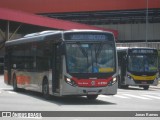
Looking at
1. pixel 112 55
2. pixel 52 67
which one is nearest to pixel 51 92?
pixel 52 67

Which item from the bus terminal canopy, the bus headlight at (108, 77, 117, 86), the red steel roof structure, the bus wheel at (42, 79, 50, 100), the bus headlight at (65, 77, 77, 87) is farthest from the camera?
the red steel roof structure

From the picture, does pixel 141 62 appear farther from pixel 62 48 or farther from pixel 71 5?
pixel 71 5

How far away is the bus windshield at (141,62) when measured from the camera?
33.5m

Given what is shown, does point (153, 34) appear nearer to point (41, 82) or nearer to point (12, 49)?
point (12, 49)

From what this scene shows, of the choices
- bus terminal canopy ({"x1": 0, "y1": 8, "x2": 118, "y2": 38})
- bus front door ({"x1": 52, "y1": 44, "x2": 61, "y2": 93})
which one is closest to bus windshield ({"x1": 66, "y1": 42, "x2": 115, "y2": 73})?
bus front door ({"x1": 52, "y1": 44, "x2": 61, "y2": 93})

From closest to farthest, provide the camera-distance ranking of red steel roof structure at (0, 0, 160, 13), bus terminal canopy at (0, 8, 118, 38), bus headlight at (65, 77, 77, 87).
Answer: bus headlight at (65, 77, 77, 87) < bus terminal canopy at (0, 8, 118, 38) < red steel roof structure at (0, 0, 160, 13)

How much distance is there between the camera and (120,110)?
16.9m

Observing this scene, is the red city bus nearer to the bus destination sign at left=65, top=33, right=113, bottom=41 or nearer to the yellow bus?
the bus destination sign at left=65, top=33, right=113, bottom=41

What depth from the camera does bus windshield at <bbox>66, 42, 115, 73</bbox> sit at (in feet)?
64.4

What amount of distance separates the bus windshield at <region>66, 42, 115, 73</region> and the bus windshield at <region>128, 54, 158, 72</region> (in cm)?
A: 1345

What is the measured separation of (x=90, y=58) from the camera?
1980 centimetres

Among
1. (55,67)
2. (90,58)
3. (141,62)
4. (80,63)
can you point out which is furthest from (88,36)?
(141,62)

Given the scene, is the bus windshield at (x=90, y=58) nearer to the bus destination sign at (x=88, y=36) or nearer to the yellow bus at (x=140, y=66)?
the bus destination sign at (x=88, y=36)

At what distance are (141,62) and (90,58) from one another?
46.5 ft
